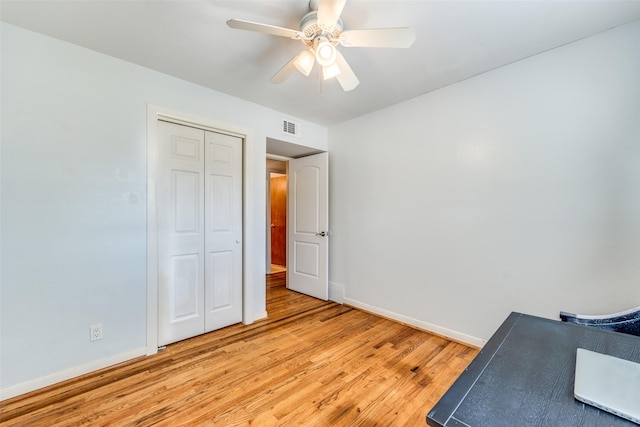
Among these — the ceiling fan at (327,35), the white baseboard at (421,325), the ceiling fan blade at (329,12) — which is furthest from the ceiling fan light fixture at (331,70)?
the white baseboard at (421,325)

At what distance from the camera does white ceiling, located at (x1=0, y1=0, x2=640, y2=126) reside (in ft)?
5.18

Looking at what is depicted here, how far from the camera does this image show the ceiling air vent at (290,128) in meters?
3.21

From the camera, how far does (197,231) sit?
2598 millimetres

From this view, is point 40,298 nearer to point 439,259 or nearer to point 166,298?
point 166,298

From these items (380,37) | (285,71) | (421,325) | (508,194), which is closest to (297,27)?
(285,71)

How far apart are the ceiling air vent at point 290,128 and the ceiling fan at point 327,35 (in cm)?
155

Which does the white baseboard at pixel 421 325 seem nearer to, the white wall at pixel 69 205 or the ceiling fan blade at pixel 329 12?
the white wall at pixel 69 205

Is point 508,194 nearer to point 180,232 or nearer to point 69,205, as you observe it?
point 180,232

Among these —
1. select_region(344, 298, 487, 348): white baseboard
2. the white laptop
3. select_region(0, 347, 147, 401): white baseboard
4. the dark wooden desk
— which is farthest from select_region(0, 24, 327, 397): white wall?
the white laptop

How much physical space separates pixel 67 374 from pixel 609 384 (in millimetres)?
2964

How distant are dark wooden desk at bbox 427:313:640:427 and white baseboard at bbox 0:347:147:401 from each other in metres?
2.47

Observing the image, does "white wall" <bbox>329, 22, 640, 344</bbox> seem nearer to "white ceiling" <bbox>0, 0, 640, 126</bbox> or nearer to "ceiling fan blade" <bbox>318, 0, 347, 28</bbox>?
"white ceiling" <bbox>0, 0, 640, 126</bbox>

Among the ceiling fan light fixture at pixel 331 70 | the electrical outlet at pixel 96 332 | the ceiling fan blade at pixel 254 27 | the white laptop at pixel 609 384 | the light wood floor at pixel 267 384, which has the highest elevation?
the ceiling fan blade at pixel 254 27

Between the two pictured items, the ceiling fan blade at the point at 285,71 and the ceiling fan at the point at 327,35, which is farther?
the ceiling fan blade at the point at 285,71
